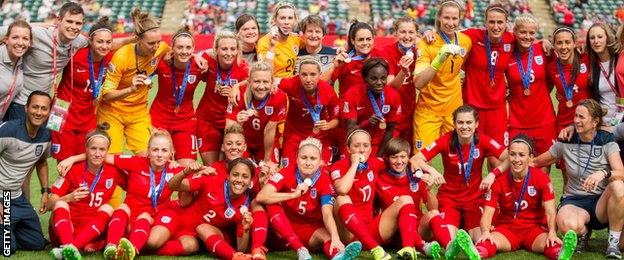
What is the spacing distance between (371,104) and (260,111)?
36.1 inches

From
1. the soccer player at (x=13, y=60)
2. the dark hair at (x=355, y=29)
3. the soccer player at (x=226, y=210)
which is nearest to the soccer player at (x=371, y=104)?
the dark hair at (x=355, y=29)

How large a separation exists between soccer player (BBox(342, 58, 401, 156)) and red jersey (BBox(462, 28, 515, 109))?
0.89 meters

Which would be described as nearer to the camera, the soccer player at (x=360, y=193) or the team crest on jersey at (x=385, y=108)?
the soccer player at (x=360, y=193)

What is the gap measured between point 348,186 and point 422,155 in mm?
775

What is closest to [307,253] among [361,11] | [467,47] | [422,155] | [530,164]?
[422,155]

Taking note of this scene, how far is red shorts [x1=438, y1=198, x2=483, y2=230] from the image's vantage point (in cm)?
809

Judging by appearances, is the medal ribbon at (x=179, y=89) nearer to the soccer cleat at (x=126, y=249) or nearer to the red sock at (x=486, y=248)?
the soccer cleat at (x=126, y=249)

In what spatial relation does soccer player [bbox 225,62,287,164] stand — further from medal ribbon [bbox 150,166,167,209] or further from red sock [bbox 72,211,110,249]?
red sock [bbox 72,211,110,249]

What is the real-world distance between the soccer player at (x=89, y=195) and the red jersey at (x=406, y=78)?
2.54 m

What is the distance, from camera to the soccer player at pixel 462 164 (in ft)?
26.2

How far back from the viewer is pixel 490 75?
8945mm

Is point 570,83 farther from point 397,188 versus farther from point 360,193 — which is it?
point 360,193

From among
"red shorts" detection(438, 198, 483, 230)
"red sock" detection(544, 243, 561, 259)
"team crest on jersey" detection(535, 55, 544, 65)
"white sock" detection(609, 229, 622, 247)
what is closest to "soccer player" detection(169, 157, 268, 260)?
"red shorts" detection(438, 198, 483, 230)

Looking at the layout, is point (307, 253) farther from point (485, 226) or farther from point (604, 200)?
point (604, 200)
